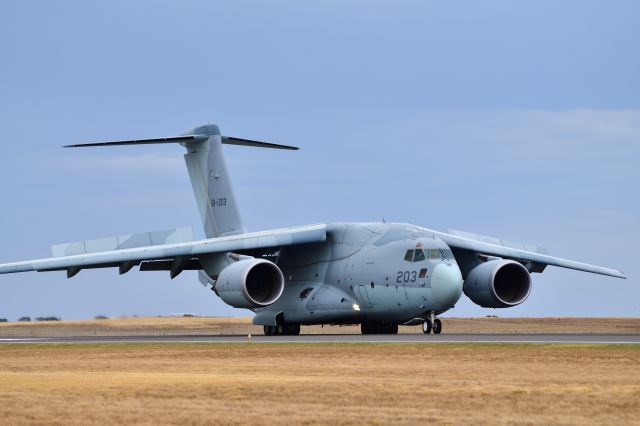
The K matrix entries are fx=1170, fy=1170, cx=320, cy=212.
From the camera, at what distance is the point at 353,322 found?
129ft

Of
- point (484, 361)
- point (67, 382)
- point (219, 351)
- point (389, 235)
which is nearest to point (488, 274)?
point (389, 235)

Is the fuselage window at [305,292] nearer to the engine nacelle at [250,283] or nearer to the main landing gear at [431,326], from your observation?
the engine nacelle at [250,283]

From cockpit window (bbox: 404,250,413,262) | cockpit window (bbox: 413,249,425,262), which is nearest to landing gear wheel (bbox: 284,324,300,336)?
cockpit window (bbox: 404,250,413,262)

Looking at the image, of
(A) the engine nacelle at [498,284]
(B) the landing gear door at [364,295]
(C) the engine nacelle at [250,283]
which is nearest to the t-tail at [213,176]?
(C) the engine nacelle at [250,283]

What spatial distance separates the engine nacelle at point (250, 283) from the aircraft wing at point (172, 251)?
1169 mm

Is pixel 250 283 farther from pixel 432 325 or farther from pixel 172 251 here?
pixel 432 325

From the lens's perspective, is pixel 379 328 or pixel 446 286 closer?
pixel 446 286

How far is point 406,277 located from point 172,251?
28.0 feet

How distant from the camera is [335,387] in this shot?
17.2 metres

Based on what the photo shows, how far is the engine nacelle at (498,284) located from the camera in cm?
3866

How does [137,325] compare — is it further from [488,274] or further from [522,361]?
[522,361]

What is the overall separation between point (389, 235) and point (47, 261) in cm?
1196

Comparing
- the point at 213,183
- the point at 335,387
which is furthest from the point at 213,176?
the point at 335,387

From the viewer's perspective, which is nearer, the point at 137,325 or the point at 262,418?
the point at 262,418
